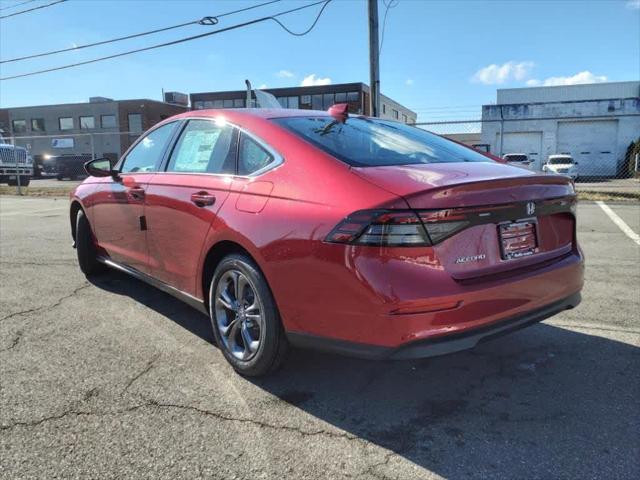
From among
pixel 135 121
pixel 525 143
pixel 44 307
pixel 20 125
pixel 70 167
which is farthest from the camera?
pixel 20 125

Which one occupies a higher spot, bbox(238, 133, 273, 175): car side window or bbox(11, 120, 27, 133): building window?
bbox(11, 120, 27, 133): building window

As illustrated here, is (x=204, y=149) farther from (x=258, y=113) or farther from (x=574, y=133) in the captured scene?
(x=574, y=133)

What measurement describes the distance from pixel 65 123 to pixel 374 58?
149ft

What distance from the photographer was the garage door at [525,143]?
35.2 meters

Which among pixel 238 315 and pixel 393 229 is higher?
pixel 393 229

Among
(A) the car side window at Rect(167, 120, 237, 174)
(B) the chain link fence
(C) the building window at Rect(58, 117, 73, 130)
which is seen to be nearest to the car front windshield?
(B) the chain link fence

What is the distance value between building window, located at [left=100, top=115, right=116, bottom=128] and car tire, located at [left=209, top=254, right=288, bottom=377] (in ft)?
163

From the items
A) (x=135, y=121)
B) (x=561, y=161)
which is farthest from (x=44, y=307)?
(x=135, y=121)

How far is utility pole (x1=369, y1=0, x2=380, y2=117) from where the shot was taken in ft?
42.3

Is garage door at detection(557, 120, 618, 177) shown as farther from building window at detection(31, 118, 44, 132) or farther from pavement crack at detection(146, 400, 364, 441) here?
building window at detection(31, 118, 44, 132)

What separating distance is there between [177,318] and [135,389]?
1310 millimetres

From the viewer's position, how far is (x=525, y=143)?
35.5 meters

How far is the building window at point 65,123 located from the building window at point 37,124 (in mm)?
2116

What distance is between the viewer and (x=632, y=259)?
6.21 meters
